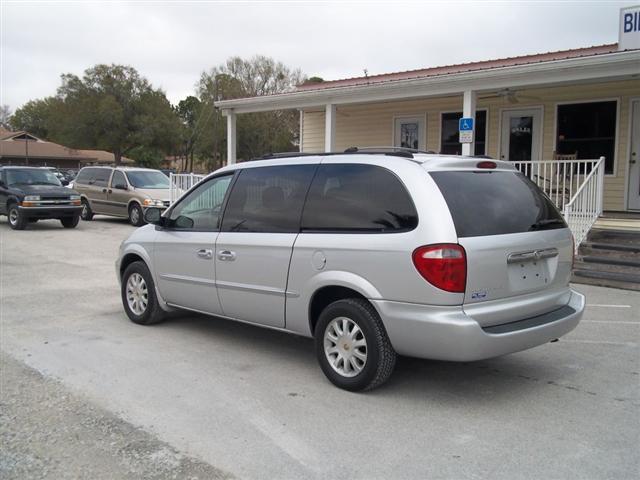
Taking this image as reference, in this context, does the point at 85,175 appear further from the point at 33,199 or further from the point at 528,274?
the point at 528,274

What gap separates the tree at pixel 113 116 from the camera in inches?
1795

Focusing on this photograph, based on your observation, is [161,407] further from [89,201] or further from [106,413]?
[89,201]

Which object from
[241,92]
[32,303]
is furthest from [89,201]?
[241,92]

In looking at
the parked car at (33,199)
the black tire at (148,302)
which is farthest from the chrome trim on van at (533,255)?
the parked car at (33,199)

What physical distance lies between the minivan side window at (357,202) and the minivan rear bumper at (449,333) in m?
0.61

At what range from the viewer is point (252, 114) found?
4759 cm

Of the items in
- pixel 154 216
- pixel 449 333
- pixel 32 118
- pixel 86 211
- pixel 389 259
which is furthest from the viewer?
pixel 32 118

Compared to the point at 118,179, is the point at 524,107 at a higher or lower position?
higher

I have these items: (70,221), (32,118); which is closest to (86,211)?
(70,221)

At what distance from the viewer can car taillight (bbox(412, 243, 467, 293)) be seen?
4.01 metres

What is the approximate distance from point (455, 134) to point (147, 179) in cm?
949

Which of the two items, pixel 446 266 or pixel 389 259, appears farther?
pixel 389 259

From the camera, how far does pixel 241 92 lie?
4875cm

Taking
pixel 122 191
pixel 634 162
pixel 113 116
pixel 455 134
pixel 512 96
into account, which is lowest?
pixel 122 191
